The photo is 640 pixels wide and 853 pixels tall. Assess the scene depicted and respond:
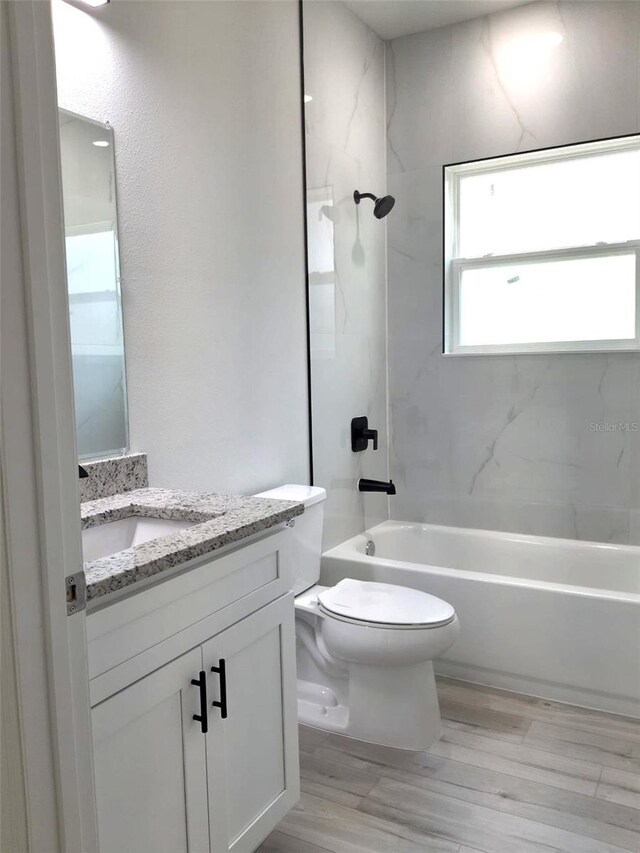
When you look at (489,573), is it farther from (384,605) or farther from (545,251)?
(545,251)

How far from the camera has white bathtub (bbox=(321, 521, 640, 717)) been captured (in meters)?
2.37

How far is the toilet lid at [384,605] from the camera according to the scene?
214cm

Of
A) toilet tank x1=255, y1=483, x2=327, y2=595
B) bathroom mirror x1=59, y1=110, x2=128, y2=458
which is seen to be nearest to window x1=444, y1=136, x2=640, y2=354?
toilet tank x1=255, y1=483, x2=327, y2=595

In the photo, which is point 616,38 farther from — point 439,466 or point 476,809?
point 476,809

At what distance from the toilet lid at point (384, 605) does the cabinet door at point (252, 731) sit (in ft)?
1.86

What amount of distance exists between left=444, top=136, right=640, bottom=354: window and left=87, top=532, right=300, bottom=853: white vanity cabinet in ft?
6.81

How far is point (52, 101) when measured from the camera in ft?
2.61

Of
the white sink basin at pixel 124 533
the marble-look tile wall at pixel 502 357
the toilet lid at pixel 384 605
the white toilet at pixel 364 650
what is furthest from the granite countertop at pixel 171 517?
the marble-look tile wall at pixel 502 357

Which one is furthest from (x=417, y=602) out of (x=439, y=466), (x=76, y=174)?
(x=76, y=174)

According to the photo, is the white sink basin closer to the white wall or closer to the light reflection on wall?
the white wall

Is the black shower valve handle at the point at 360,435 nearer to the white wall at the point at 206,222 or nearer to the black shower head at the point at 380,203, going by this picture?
the white wall at the point at 206,222

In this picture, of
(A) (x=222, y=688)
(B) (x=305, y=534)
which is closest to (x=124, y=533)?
(A) (x=222, y=688)

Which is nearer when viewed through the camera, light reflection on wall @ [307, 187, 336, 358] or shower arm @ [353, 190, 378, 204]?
light reflection on wall @ [307, 187, 336, 358]

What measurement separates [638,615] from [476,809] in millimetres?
910
